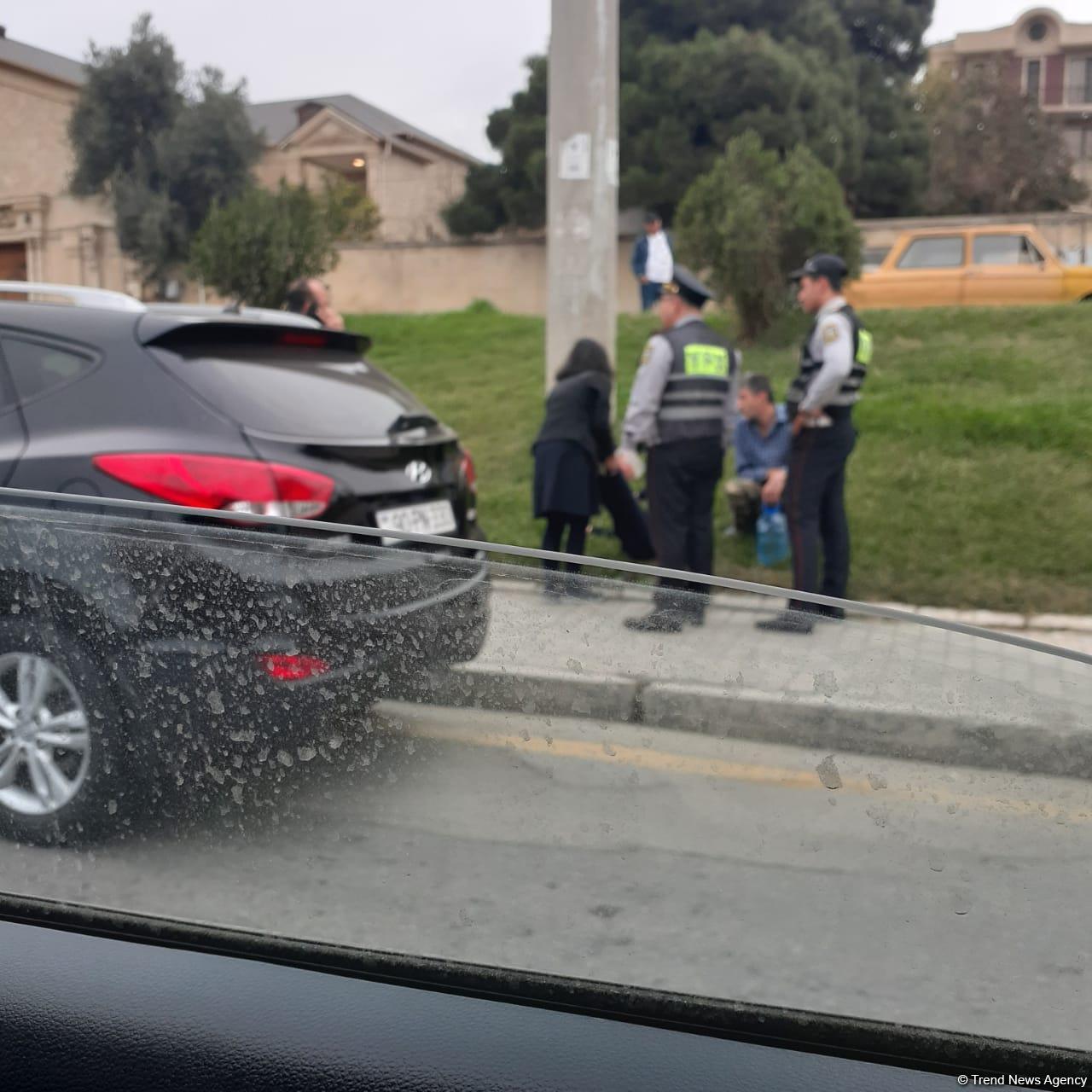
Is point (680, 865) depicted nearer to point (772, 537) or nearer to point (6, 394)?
point (6, 394)

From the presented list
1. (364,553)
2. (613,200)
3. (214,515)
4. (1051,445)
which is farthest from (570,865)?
(1051,445)

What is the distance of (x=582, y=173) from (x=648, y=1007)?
6225mm

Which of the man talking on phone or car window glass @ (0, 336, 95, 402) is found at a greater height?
the man talking on phone

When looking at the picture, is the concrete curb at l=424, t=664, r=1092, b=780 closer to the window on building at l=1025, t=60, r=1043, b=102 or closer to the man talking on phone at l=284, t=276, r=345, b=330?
the man talking on phone at l=284, t=276, r=345, b=330

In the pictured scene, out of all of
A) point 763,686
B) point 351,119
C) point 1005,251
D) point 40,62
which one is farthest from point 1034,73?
point 763,686

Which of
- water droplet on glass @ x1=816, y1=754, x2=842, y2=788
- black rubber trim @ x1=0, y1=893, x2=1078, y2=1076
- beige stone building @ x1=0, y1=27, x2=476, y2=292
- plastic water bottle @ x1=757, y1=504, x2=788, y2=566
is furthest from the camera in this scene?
beige stone building @ x1=0, y1=27, x2=476, y2=292

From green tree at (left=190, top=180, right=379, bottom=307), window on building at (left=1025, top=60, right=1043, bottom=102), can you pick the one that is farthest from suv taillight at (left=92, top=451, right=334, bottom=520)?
window on building at (left=1025, top=60, right=1043, bottom=102)

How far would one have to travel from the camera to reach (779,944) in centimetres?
127

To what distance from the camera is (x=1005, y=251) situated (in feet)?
51.8

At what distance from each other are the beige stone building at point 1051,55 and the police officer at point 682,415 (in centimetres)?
5133

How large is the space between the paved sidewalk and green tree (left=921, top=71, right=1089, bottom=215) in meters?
34.6

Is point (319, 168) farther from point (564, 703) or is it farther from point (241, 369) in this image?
point (564, 703)

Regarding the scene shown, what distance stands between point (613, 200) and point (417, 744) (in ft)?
20.2

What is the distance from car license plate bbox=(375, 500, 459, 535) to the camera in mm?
3951
